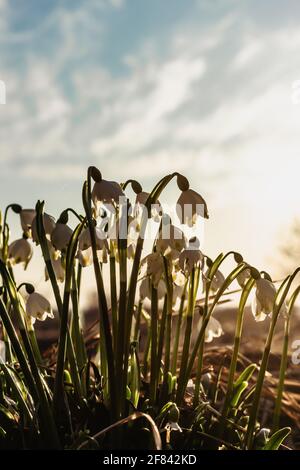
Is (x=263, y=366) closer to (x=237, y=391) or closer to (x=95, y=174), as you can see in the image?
(x=237, y=391)

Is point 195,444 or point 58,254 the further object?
point 58,254

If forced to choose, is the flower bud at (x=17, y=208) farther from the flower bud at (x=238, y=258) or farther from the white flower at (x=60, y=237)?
the flower bud at (x=238, y=258)

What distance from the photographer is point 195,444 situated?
152 centimetres

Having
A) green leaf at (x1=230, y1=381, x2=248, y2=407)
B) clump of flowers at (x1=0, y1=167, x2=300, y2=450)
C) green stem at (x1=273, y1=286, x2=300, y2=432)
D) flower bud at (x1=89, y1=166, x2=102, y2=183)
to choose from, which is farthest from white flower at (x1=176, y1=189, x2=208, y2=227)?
green leaf at (x1=230, y1=381, x2=248, y2=407)

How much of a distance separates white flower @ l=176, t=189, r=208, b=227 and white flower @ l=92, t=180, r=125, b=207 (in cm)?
16

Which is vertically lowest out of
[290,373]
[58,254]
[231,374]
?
[290,373]

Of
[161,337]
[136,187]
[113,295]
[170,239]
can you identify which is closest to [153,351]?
[161,337]

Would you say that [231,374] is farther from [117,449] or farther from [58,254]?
[58,254]

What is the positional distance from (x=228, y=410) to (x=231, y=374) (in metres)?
0.13

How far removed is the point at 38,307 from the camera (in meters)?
1.61

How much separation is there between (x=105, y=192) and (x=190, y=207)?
0.21m
